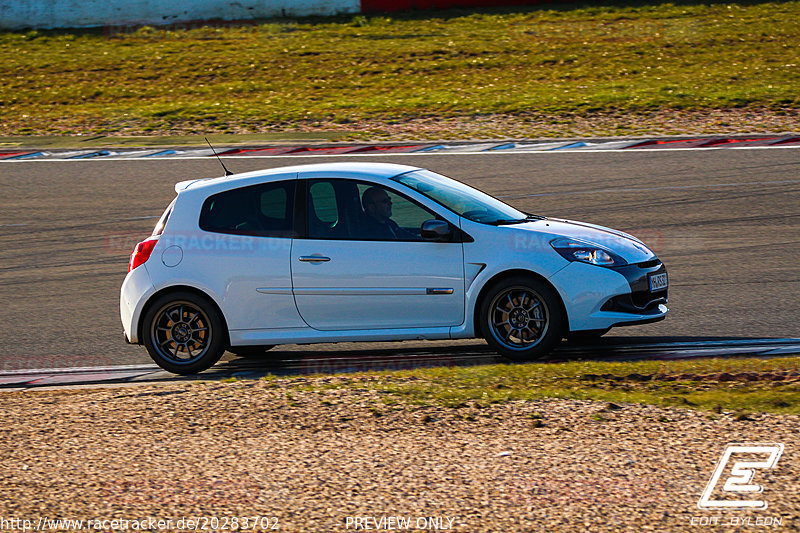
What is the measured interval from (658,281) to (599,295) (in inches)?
27.3

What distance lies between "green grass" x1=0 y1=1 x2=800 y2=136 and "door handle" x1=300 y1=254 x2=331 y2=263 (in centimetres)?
1063

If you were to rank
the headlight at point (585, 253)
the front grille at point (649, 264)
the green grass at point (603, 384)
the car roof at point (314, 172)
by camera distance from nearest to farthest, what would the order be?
the green grass at point (603, 384) < the headlight at point (585, 253) < the front grille at point (649, 264) < the car roof at point (314, 172)

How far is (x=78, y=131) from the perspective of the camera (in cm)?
2061

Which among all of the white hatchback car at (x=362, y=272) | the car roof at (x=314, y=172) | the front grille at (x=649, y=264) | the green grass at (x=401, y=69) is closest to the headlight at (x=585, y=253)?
the white hatchback car at (x=362, y=272)

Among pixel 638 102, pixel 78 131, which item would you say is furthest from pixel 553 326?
pixel 78 131

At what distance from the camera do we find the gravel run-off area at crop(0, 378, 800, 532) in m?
5.01

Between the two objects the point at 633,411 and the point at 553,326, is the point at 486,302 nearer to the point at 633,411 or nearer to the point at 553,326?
the point at 553,326

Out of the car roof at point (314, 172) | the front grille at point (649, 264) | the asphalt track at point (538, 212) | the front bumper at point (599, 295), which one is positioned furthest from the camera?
the asphalt track at point (538, 212)

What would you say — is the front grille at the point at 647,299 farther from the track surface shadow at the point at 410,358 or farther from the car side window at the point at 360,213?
the car side window at the point at 360,213

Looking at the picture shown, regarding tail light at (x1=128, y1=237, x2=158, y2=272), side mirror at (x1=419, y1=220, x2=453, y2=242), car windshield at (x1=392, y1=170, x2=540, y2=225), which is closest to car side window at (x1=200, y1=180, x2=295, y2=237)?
tail light at (x1=128, y1=237, x2=158, y2=272)

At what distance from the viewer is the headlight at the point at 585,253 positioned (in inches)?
326

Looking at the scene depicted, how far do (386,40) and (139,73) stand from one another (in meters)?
6.56

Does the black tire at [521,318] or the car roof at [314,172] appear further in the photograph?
the car roof at [314,172]

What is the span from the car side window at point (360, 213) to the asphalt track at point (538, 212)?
113 centimetres
